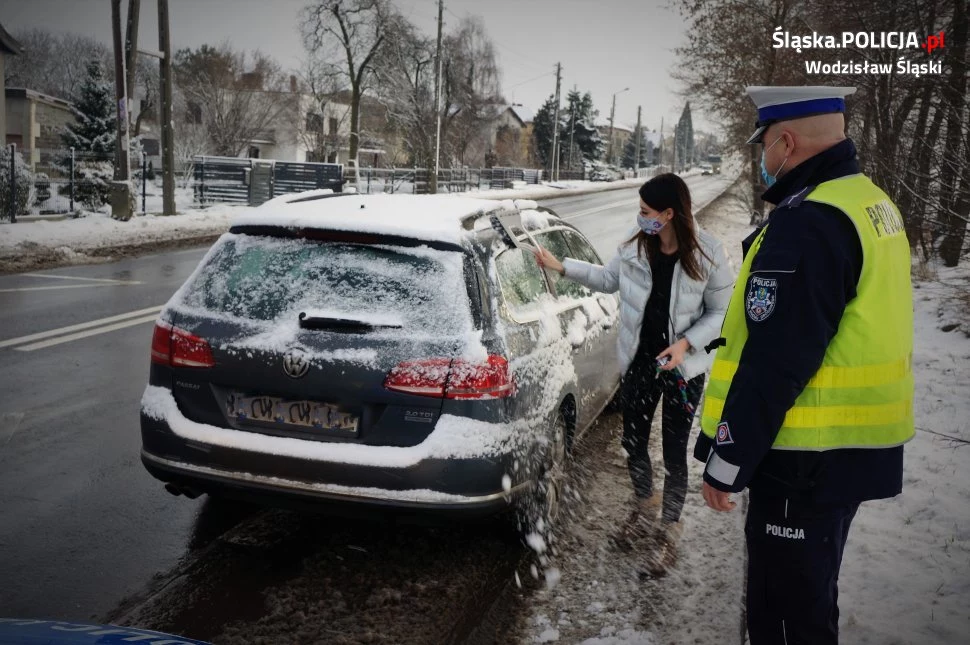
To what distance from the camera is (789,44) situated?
18.7m

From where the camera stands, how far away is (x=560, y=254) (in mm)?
5121

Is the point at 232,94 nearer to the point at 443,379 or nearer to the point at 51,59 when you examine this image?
the point at 51,59

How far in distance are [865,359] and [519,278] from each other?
2.12 metres

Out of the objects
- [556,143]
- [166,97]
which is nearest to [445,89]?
[556,143]

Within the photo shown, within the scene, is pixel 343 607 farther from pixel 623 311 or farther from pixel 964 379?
pixel 964 379

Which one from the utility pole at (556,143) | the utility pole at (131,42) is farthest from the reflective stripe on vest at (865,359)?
the utility pole at (556,143)

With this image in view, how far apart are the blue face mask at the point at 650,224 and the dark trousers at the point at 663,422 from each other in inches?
26.0

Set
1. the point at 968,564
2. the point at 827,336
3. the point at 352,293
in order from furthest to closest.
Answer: the point at 968,564, the point at 352,293, the point at 827,336

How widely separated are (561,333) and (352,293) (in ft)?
4.20

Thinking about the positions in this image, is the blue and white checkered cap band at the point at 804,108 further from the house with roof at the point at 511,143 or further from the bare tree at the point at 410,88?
the house with roof at the point at 511,143

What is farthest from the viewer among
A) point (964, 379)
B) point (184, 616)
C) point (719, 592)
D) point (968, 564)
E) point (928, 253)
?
point (928, 253)

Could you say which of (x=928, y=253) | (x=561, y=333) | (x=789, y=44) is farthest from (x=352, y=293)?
(x=789, y=44)

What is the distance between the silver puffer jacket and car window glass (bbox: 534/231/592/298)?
22.4 inches

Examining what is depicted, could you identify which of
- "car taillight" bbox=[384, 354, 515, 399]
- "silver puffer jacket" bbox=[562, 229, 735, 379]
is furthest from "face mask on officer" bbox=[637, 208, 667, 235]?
"car taillight" bbox=[384, 354, 515, 399]
